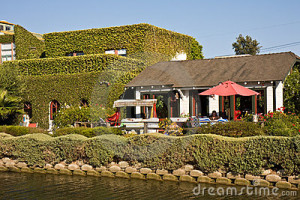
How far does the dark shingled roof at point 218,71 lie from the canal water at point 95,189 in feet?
35.5

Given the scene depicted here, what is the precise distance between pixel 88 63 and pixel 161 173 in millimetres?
15901

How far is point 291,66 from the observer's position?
77.2 ft

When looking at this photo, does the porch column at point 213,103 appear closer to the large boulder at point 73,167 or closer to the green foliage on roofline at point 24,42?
the large boulder at point 73,167

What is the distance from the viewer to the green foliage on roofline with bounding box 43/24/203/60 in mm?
32875

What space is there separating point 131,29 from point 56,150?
17519 millimetres

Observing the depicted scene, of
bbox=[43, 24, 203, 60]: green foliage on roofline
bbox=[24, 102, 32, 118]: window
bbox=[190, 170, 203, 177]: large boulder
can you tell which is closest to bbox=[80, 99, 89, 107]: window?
bbox=[24, 102, 32, 118]: window

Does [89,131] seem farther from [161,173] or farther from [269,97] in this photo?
[269,97]

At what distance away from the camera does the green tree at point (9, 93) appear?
2817 centimetres

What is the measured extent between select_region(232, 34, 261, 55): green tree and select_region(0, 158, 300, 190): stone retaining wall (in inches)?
1977

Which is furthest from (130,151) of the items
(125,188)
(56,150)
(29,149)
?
(29,149)

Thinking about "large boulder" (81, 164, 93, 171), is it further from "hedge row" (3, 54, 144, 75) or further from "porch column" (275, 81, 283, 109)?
"hedge row" (3, 54, 144, 75)

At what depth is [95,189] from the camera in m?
14.5

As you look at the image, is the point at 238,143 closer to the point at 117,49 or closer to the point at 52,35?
the point at 117,49

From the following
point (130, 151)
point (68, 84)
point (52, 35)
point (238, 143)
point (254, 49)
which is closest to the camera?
point (238, 143)
